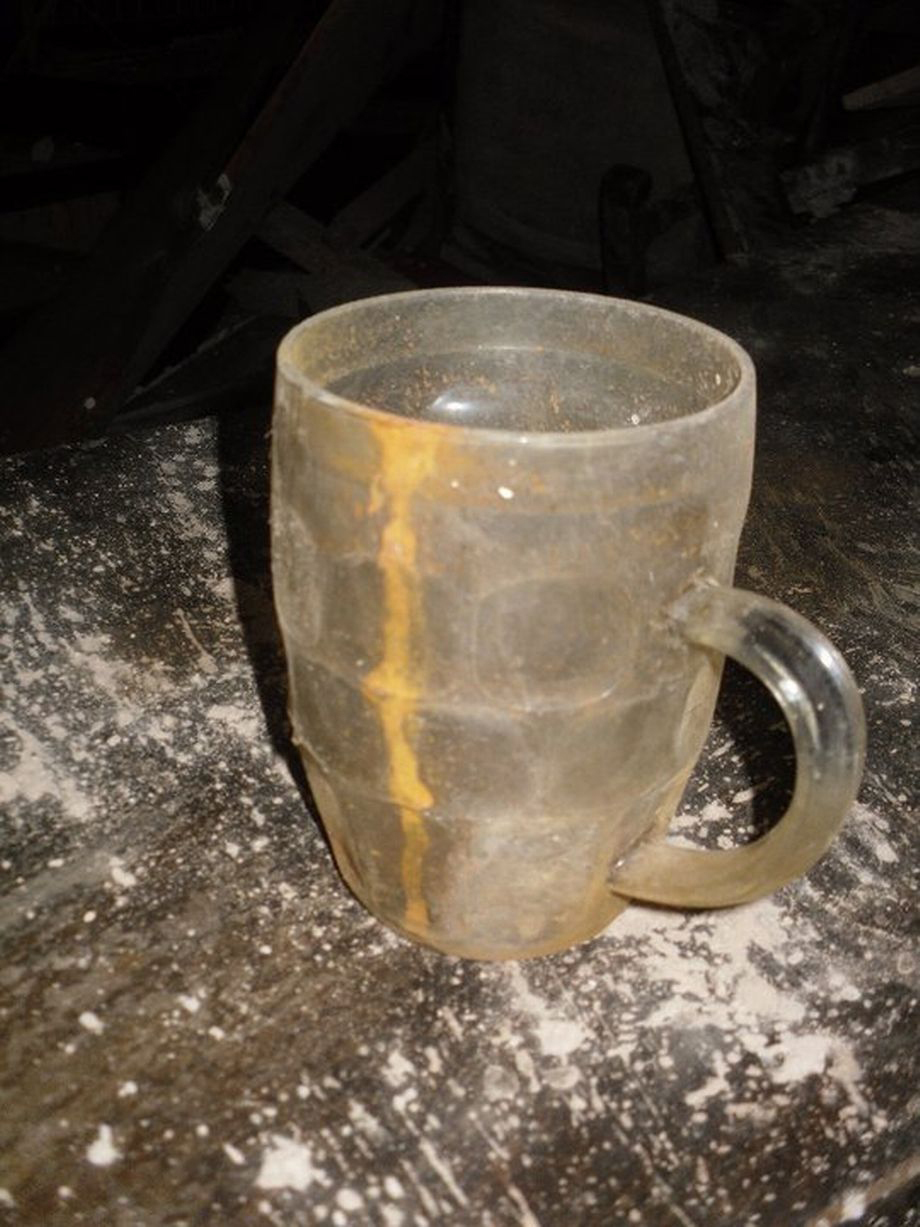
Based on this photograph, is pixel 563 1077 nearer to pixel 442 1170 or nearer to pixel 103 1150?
pixel 442 1170

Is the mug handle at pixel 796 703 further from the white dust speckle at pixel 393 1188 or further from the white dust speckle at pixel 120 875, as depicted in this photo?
the white dust speckle at pixel 120 875

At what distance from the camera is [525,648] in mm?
529

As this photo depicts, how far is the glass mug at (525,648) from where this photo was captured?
0.52 meters

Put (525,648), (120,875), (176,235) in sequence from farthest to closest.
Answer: (176,235), (120,875), (525,648)

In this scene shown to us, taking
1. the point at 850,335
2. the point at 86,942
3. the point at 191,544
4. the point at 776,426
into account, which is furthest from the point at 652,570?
the point at 850,335

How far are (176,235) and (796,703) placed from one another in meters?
2.21

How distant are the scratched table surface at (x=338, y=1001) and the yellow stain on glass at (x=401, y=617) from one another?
0.35 feet

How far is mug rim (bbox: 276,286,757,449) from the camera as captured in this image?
50 cm

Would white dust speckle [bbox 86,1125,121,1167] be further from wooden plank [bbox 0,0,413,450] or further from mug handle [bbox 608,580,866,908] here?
wooden plank [bbox 0,0,413,450]

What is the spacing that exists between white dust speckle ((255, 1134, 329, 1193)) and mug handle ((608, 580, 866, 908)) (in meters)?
0.23

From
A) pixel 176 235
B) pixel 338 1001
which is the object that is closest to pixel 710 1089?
pixel 338 1001

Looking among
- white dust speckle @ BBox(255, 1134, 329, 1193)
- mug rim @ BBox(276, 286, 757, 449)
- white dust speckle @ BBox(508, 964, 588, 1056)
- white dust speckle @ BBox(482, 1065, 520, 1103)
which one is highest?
mug rim @ BBox(276, 286, 757, 449)

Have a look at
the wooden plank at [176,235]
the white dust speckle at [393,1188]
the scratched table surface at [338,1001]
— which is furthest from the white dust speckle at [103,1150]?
the wooden plank at [176,235]

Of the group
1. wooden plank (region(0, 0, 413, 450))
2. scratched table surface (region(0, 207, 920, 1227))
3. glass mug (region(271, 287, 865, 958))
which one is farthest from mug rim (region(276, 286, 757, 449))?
wooden plank (region(0, 0, 413, 450))
